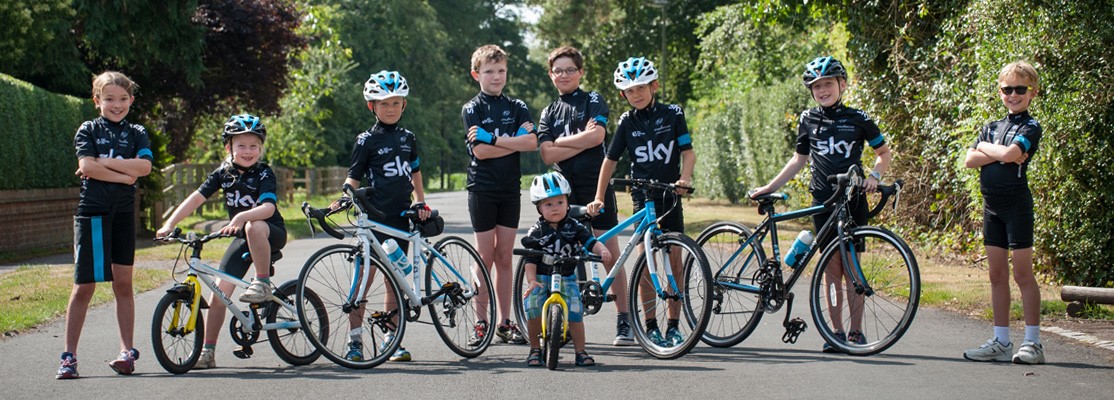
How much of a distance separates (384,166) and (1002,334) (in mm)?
3933

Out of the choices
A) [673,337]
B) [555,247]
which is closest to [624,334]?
[673,337]

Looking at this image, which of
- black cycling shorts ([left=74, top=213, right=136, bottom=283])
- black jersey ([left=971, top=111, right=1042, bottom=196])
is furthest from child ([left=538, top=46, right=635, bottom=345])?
black cycling shorts ([left=74, top=213, right=136, bottom=283])

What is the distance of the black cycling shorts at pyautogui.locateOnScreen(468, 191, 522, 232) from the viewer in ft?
28.7

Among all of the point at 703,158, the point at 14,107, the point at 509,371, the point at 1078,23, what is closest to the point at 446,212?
the point at 703,158

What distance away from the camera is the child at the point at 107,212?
7.73 m

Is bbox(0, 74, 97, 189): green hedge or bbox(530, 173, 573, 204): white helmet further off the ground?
bbox(0, 74, 97, 189): green hedge

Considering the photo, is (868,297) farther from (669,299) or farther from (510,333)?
(510,333)

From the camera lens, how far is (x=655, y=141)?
28.6ft

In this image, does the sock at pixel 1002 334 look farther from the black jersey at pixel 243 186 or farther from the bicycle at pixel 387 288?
the black jersey at pixel 243 186

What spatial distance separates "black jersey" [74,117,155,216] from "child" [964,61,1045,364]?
506cm

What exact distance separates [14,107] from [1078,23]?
542 inches

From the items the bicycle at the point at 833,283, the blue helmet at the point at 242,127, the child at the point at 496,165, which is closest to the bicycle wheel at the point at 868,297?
the bicycle at the point at 833,283

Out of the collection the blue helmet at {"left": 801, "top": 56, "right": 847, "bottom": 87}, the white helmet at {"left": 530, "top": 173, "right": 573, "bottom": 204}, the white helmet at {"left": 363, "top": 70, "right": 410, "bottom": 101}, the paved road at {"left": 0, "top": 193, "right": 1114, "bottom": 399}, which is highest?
the blue helmet at {"left": 801, "top": 56, "right": 847, "bottom": 87}

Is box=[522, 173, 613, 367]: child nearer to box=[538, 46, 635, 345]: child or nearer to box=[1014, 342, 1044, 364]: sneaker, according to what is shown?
box=[538, 46, 635, 345]: child
